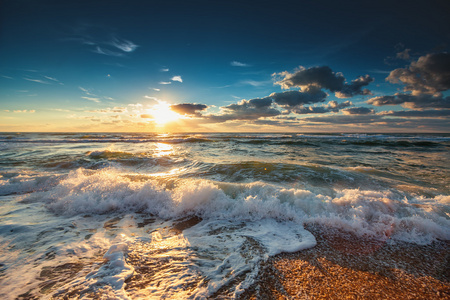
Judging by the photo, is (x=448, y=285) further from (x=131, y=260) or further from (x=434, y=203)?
(x=131, y=260)

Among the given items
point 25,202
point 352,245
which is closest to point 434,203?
point 352,245

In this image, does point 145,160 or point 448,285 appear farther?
point 145,160

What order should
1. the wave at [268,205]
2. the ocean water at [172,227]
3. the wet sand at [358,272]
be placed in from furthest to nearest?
the wave at [268,205], the ocean water at [172,227], the wet sand at [358,272]

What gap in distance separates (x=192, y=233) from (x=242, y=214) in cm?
145

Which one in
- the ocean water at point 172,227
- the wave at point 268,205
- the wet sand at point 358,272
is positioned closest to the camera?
the wet sand at point 358,272

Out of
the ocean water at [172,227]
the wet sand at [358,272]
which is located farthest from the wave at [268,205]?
the wet sand at [358,272]

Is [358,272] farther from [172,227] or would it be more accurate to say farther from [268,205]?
[172,227]

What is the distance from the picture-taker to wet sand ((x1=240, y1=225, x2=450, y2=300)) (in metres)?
2.36

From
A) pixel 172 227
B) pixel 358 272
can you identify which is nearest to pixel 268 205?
pixel 358 272

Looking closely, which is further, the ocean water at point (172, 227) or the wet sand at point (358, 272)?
the ocean water at point (172, 227)

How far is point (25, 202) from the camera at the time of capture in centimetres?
558

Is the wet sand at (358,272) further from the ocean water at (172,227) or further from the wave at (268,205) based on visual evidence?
the wave at (268,205)

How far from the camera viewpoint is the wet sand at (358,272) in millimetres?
2357

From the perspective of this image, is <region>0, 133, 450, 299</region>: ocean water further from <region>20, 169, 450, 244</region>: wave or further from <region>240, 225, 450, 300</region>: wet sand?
<region>240, 225, 450, 300</region>: wet sand
